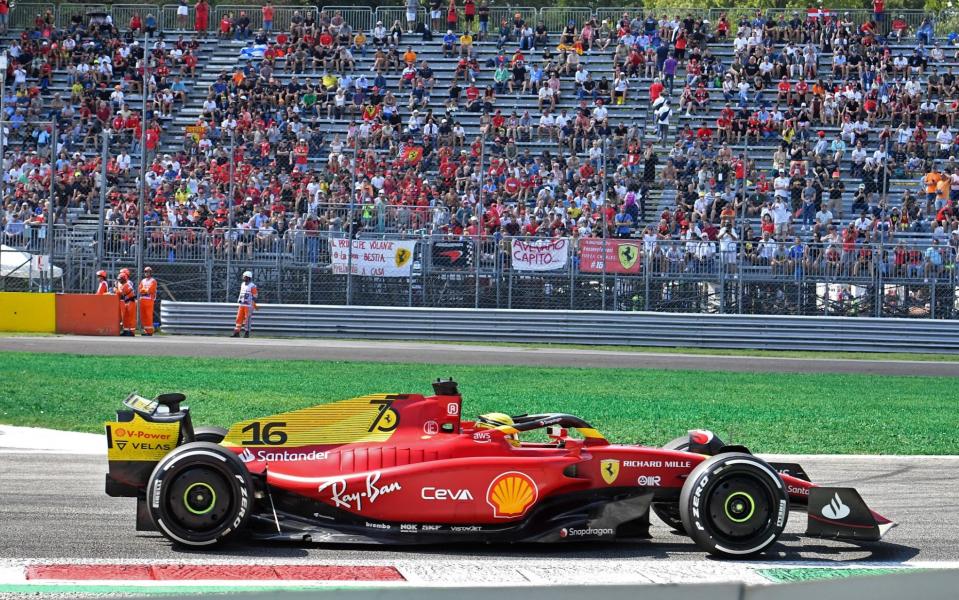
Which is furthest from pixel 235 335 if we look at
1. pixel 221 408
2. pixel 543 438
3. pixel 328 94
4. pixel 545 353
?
pixel 543 438

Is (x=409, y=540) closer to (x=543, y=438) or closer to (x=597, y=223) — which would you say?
(x=543, y=438)

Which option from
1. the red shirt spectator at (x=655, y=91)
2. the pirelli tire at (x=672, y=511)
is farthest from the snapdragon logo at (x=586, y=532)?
the red shirt spectator at (x=655, y=91)

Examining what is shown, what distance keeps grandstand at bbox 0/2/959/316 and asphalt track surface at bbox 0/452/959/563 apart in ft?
52.3

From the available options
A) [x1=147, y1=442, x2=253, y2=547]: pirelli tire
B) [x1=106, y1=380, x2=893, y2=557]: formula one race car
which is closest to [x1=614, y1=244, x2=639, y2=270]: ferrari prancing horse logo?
[x1=106, y1=380, x2=893, y2=557]: formula one race car

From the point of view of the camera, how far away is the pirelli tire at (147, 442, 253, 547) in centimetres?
680

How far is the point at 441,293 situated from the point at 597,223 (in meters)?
3.91

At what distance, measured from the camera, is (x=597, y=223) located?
27.0m

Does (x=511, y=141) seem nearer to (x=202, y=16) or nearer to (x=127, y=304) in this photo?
(x=127, y=304)

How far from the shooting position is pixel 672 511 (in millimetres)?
7406

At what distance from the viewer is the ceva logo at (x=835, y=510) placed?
7.21 meters

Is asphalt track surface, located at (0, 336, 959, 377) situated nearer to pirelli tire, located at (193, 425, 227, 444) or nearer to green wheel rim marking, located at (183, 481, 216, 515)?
pirelli tire, located at (193, 425, 227, 444)

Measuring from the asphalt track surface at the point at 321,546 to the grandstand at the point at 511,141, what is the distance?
1595cm

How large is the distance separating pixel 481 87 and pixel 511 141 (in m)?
4.01

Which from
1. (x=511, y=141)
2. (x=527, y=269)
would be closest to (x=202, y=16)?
(x=511, y=141)
